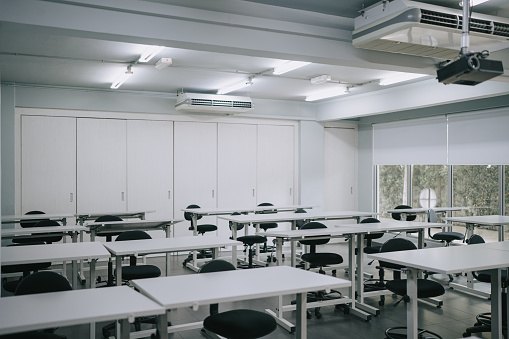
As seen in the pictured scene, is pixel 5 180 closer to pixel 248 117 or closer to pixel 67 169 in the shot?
pixel 67 169

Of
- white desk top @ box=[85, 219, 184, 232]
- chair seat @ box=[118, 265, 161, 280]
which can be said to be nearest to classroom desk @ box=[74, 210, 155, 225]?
white desk top @ box=[85, 219, 184, 232]

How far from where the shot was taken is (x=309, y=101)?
9961 mm

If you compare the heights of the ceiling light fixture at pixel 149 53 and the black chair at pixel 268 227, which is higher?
the ceiling light fixture at pixel 149 53

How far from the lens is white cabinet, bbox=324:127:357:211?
1037cm

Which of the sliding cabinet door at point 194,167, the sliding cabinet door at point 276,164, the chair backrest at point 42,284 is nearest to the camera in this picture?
the chair backrest at point 42,284

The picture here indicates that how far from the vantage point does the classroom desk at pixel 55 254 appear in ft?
12.2

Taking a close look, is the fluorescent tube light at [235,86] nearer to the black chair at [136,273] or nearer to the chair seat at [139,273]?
the black chair at [136,273]

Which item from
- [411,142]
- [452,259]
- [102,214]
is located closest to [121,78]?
[102,214]

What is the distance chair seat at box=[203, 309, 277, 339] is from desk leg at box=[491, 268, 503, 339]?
79.2 inches

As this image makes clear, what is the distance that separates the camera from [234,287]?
295 centimetres

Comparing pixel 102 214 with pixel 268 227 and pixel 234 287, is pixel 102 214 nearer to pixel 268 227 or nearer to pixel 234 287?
pixel 268 227

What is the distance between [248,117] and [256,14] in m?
5.36

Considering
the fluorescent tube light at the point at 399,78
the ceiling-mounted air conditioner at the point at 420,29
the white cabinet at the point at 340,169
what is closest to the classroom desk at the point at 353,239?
the ceiling-mounted air conditioner at the point at 420,29

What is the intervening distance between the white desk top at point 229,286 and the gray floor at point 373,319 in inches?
54.9
